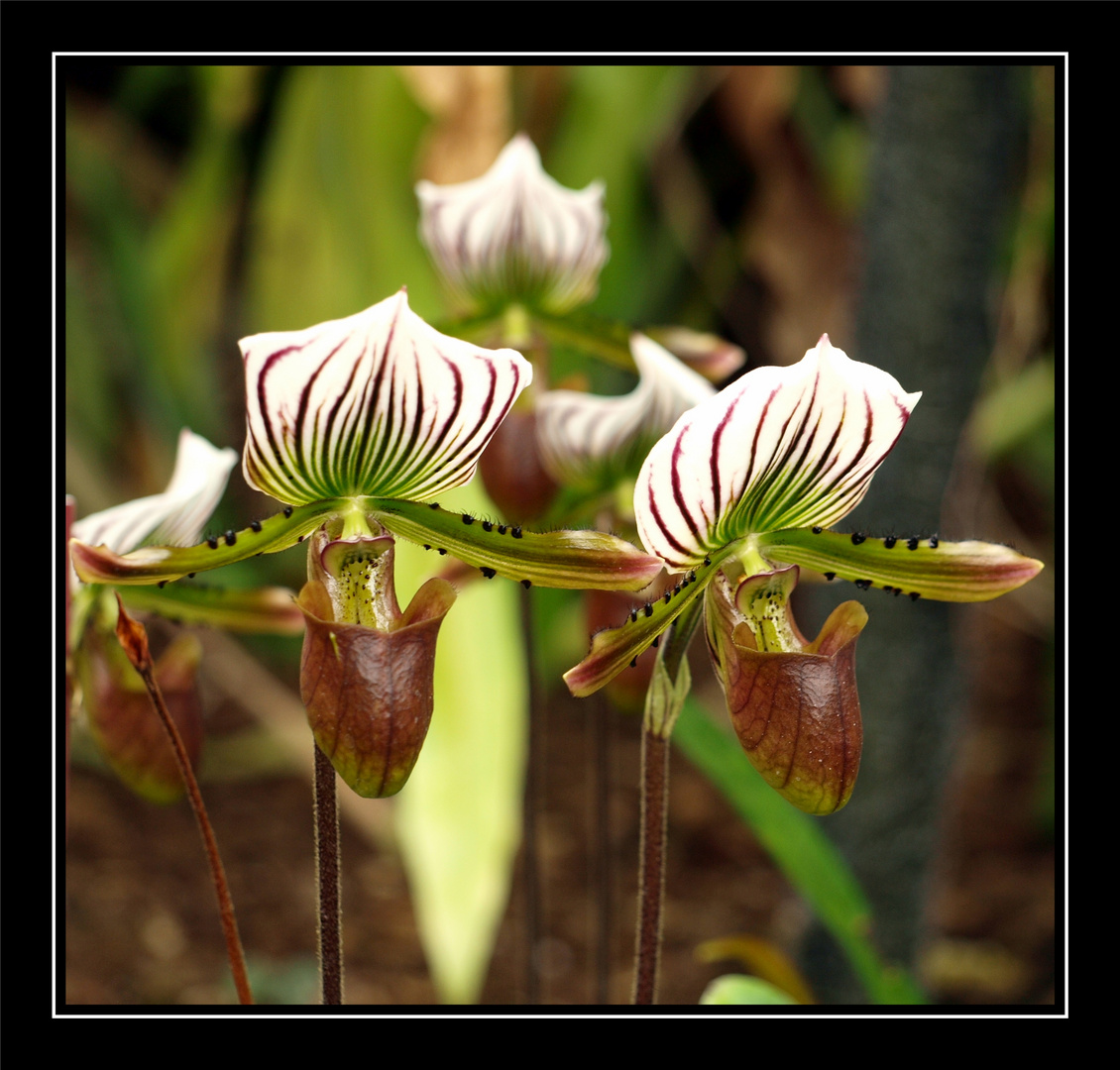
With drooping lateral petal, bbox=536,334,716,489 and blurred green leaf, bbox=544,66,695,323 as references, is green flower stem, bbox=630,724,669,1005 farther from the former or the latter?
blurred green leaf, bbox=544,66,695,323

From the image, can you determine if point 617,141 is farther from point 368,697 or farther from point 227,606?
point 368,697

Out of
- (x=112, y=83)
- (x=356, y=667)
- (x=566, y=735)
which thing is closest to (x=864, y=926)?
(x=356, y=667)

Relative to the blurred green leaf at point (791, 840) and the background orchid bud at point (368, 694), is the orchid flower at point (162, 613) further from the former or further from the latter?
the blurred green leaf at point (791, 840)

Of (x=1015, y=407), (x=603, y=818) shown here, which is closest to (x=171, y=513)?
(x=603, y=818)

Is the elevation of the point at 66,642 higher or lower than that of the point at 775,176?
lower

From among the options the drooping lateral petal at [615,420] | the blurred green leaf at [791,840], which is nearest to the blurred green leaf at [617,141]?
the drooping lateral petal at [615,420]

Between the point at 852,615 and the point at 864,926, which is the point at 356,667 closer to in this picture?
the point at 852,615
